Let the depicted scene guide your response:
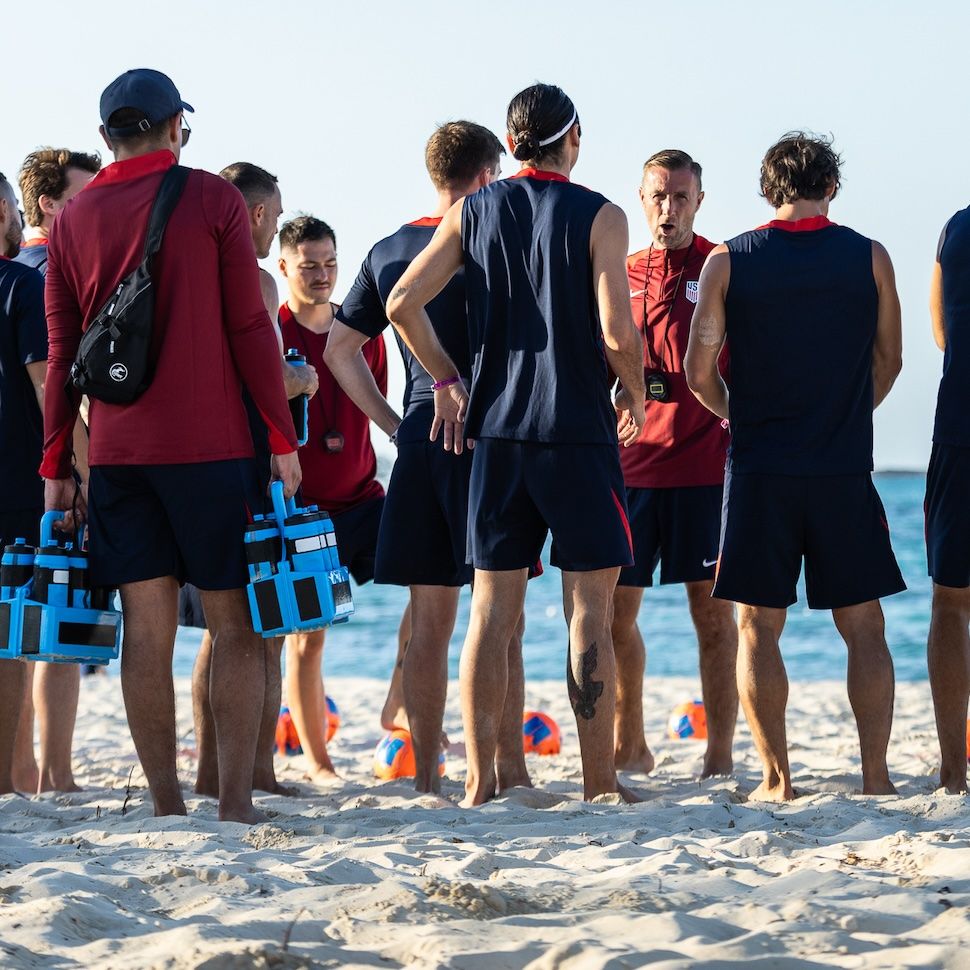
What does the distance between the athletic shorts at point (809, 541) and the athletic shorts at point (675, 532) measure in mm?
885

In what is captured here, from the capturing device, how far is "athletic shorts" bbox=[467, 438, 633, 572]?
423 cm

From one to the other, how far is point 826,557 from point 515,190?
1.50 m

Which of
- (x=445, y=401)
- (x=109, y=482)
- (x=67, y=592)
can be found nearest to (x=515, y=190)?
(x=445, y=401)

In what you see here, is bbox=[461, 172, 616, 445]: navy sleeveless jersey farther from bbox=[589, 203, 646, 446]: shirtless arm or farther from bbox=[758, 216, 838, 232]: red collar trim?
bbox=[758, 216, 838, 232]: red collar trim

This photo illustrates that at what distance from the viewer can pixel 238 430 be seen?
396 centimetres

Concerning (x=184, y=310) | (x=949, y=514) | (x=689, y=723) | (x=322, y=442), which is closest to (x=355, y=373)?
(x=322, y=442)

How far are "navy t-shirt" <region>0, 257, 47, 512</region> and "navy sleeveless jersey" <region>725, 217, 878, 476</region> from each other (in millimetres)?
2288

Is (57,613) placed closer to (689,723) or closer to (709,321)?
(709,321)

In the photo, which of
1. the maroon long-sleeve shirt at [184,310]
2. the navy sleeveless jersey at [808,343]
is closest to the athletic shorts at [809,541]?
the navy sleeveless jersey at [808,343]

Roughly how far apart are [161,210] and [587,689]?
1.85 m

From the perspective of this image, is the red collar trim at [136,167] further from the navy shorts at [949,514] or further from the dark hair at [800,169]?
the navy shorts at [949,514]

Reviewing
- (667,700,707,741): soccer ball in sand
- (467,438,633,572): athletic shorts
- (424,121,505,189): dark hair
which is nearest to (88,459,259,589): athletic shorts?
(467,438,633,572): athletic shorts

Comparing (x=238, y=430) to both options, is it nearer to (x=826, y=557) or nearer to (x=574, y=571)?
(x=574, y=571)

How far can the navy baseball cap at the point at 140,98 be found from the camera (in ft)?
12.9
